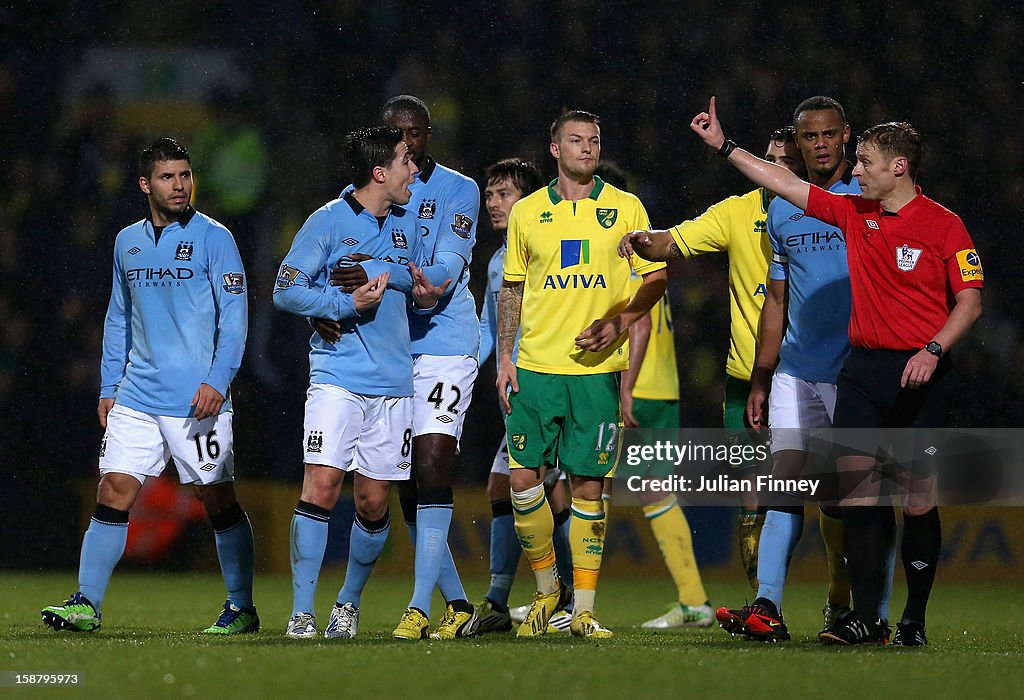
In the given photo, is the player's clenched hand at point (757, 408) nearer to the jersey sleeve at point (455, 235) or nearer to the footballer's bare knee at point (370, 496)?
the jersey sleeve at point (455, 235)

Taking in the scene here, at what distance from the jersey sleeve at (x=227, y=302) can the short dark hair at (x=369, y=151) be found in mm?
633

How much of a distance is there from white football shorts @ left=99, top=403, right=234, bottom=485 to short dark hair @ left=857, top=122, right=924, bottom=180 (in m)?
2.66

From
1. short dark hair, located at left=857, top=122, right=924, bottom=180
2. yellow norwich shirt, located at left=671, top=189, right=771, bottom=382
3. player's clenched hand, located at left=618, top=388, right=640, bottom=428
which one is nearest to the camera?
short dark hair, located at left=857, top=122, right=924, bottom=180

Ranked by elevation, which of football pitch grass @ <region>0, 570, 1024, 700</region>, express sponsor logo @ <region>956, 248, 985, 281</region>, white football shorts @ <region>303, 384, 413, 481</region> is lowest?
football pitch grass @ <region>0, 570, 1024, 700</region>

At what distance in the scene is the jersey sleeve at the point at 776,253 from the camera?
5.68m

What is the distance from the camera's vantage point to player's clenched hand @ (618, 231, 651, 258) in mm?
5410

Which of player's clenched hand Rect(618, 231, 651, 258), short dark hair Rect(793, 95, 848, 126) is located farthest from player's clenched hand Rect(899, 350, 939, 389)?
short dark hair Rect(793, 95, 848, 126)

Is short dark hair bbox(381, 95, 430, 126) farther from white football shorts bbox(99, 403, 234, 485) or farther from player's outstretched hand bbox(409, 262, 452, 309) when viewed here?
white football shorts bbox(99, 403, 234, 485)

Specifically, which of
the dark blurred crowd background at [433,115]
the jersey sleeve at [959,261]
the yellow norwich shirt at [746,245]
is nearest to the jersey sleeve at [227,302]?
the yellow norwich shirt at [746,245]

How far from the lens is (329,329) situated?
17.6 ft

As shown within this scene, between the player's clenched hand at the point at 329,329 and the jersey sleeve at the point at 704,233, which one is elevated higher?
the jersey sleeve at the point at 704,233

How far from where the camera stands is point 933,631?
5957 millimetres

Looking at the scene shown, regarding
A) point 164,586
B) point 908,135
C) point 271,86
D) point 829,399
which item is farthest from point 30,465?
point 908,135

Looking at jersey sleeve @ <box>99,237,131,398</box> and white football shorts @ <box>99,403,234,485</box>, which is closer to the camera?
white football shorts @ <box>99,403,234,485</box>
